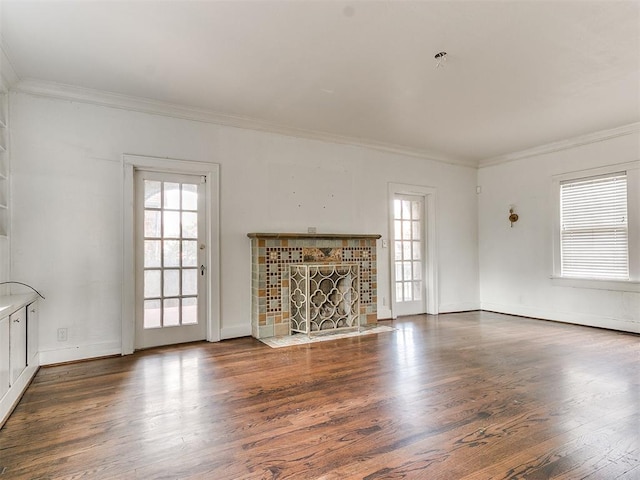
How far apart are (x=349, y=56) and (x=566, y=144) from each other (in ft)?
12.7

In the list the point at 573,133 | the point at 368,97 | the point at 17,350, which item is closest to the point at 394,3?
the point at 368,97

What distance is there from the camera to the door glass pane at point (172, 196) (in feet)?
13.1

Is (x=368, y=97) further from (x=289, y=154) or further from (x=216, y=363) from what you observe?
(x=216, y=363)

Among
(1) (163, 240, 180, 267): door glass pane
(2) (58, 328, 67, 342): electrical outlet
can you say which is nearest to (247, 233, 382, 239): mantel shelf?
(1) (163, 240, 180, 267): door glass pane

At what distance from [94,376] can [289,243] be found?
2.36 meters

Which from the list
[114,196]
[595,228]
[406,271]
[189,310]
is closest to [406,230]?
[406,271]

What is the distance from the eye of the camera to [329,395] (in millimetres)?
2611

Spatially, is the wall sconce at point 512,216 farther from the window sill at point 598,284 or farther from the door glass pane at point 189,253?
the door glass pane at point 189,253

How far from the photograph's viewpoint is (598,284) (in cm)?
478

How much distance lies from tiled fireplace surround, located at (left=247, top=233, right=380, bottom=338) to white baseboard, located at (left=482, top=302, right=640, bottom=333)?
2.65 meters

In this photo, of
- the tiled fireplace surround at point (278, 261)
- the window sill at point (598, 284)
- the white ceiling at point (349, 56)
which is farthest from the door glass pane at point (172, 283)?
the window sill at point (598, 284)

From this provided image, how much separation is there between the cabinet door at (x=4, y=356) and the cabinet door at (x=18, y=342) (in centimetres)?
10

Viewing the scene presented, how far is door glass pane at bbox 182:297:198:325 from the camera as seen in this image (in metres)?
4.04

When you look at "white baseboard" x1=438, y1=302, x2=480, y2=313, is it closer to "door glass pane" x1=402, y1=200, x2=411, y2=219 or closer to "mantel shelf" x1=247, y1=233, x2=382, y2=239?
"door glass pane" x1=402, y1=200, x2=411, y2=219
